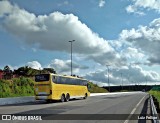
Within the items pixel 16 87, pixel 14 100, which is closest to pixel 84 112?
pixel 14 100

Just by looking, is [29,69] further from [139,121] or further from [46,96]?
[139,121]

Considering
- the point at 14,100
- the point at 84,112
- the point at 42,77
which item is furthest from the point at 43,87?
the point at 84,112

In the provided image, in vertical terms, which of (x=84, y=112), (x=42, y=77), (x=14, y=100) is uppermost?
(x=42, y=77)

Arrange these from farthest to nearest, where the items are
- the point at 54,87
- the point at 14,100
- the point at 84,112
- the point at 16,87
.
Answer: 1. the point at 16,87
2. the point at 14,100
3. the point at 54,87
4. the point at 84,112

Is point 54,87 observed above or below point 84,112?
above

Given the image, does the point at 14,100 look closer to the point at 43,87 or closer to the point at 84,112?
the point at 43,87

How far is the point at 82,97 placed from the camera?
45.6 meters

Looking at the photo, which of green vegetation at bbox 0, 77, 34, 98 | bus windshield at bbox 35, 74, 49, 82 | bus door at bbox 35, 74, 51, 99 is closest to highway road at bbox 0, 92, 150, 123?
bus door at bbox 35, 74, 51, 99

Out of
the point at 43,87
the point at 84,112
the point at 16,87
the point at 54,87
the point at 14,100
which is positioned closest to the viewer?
the point at 84,112

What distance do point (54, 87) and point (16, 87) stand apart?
1688cm

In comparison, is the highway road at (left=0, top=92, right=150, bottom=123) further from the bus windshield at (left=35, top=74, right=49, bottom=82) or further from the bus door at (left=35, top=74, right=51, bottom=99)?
the bus windshield at (left=35, top=74, right=49, bottom=82)

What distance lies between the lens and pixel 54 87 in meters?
33.4

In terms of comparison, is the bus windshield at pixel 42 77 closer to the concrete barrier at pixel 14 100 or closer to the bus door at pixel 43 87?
the bus door at pixel 43 87

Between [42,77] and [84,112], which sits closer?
[84,112]
